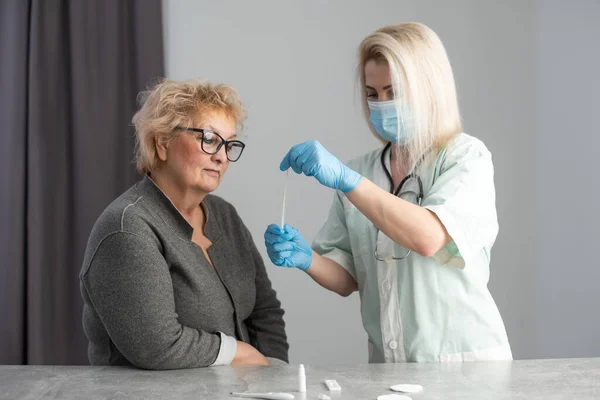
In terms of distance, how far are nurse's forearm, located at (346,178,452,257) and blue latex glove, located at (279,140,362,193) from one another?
0.04 metres

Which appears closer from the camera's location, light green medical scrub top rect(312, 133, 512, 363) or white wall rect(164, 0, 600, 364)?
light green medical scrub top rect(312, 133, 512, 363)

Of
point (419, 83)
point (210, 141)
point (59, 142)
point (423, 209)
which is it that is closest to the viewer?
point (423, 209)

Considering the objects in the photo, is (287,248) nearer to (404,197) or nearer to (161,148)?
(404,197)

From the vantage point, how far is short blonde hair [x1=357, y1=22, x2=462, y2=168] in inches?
66.7

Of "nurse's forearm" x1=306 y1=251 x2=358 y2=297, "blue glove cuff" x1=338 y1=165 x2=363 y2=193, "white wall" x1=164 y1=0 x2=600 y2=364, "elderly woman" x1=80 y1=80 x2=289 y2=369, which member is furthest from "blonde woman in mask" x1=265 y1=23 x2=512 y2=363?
"white wall" x1=164 y1=0 x2=600 y2=364

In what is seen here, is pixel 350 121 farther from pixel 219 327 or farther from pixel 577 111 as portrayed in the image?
pixel 219 327

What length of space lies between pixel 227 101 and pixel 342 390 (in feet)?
3.12

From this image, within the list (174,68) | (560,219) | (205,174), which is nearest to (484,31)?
(560,219)

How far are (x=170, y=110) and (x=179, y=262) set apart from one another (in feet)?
1.46

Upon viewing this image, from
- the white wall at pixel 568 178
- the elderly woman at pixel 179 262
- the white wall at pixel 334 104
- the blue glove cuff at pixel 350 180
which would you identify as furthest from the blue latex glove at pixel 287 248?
the white wall at pixel 568 178

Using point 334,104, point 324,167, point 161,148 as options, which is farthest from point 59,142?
point 324,167

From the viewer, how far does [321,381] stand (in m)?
1.48

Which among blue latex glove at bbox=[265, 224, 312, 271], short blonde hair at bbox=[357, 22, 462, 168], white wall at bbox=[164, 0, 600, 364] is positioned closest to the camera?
short blonde hair at bbox=[357, 22, 462, 168]

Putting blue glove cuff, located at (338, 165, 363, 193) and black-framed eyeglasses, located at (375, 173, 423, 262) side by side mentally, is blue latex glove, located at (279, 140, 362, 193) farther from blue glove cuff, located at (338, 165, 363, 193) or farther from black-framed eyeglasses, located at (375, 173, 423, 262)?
black-framed eyeglasses, located at (375, 173, 423, 262)
